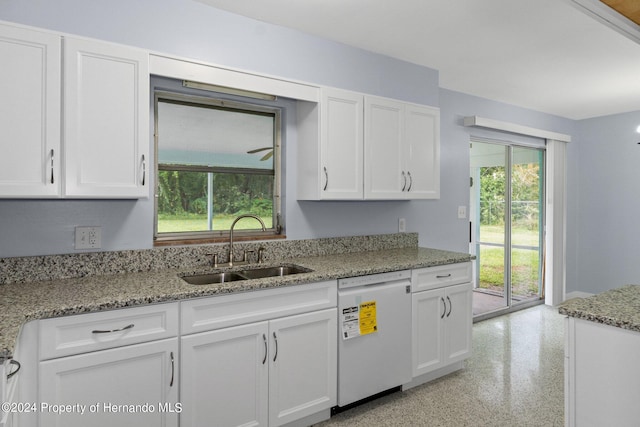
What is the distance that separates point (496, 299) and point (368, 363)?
2.95 m

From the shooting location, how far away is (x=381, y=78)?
3350 mm

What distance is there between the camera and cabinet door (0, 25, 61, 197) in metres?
1.78

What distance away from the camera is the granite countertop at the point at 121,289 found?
1.57m

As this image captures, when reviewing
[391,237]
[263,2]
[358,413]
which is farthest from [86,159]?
[391,237]

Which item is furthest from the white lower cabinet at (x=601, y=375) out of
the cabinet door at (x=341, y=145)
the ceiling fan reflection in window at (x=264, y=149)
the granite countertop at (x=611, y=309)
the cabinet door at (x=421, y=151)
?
the ceiling fan reflection in window at (x=264, y=149)

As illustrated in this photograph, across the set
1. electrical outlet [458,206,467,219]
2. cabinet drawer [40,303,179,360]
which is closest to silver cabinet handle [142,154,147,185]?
cabinet drawer [40,303,179,360]

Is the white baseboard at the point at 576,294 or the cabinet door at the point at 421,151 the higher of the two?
the cabinet door at the point at 421,151

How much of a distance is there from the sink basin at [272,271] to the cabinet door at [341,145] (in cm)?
54

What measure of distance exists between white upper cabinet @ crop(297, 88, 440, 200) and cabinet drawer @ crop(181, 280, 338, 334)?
75 centimetres

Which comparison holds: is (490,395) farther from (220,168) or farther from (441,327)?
(220,168)

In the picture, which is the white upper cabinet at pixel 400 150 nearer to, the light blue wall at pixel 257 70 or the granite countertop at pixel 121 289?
the light blue wall at pixel 257 70

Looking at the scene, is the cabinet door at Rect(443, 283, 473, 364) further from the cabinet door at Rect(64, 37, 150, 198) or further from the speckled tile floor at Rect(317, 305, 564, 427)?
the cabinet door at Rect(64, 37, 150, 198)

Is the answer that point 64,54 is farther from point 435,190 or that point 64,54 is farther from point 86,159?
point 435,190

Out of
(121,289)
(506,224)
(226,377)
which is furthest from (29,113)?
(506,224)
